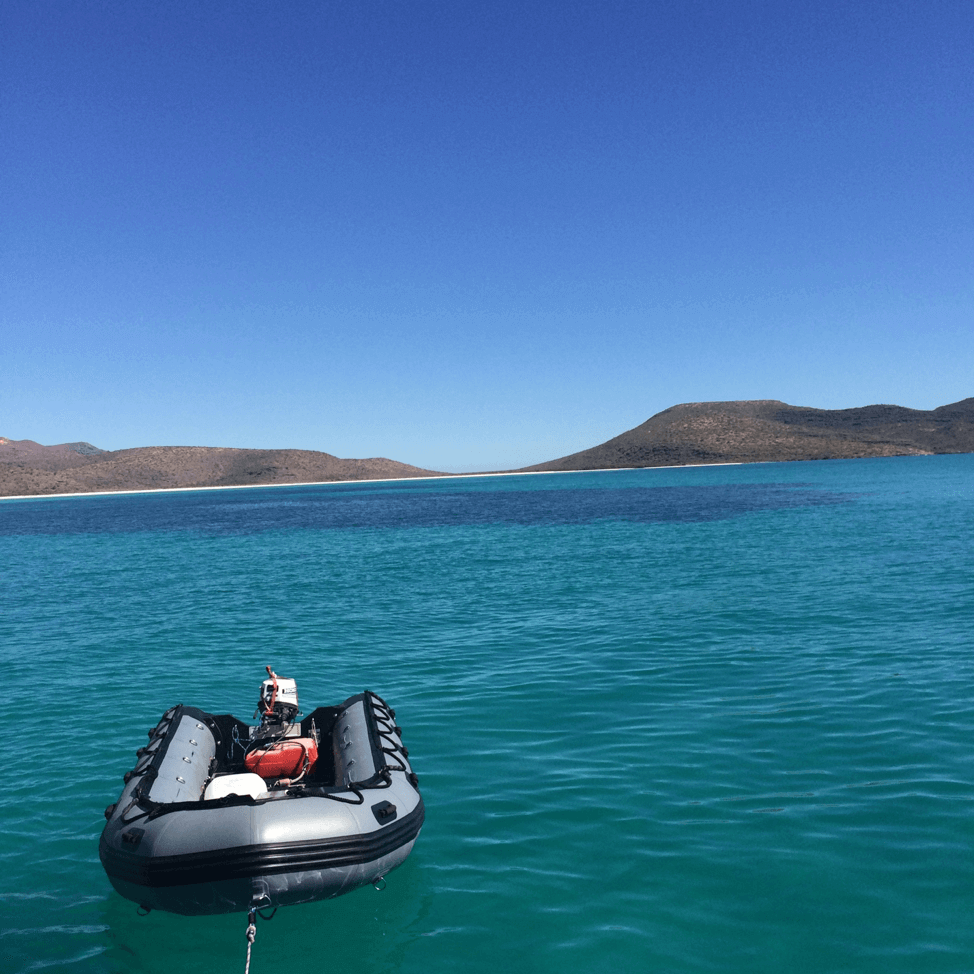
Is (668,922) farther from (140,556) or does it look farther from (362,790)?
(140,556)

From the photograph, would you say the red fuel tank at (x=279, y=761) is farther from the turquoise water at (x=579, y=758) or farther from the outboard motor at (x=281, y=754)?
the turquoise water at (x=579, y=758)

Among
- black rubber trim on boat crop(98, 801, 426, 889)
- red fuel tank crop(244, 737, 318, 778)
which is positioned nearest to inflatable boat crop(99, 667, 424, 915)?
black rubber trim on boat crop(98, 801, 426, 889)

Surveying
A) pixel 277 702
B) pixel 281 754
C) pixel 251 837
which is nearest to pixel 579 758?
pixel 281 754

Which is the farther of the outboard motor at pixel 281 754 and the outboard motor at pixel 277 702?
the outboard motor at pixel 277 702

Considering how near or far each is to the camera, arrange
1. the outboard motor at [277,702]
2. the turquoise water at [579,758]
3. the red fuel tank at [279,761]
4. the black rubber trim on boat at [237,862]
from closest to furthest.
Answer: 1. the black rubber trim on boat at [237,862]
2. the turquoise water at [579,758]
3. the red fuel tank at [279,761]
4. the outboard motor at [277,702]

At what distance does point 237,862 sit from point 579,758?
5117 mm

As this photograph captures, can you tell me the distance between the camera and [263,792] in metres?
7.48

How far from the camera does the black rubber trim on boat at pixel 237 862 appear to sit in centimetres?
589

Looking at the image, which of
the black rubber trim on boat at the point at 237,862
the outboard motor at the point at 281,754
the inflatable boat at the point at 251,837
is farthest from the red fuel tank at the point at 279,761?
the black rubber trim on boat at the point at 237,862

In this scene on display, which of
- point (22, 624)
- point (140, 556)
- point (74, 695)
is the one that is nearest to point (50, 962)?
point (74, 695)

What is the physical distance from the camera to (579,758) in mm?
9844

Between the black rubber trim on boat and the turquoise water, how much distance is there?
0.80m

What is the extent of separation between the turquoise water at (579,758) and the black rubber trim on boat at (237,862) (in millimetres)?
799

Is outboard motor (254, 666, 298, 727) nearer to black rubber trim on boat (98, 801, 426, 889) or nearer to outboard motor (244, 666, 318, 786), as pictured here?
outboard motor (244, 666, 318, 786)
